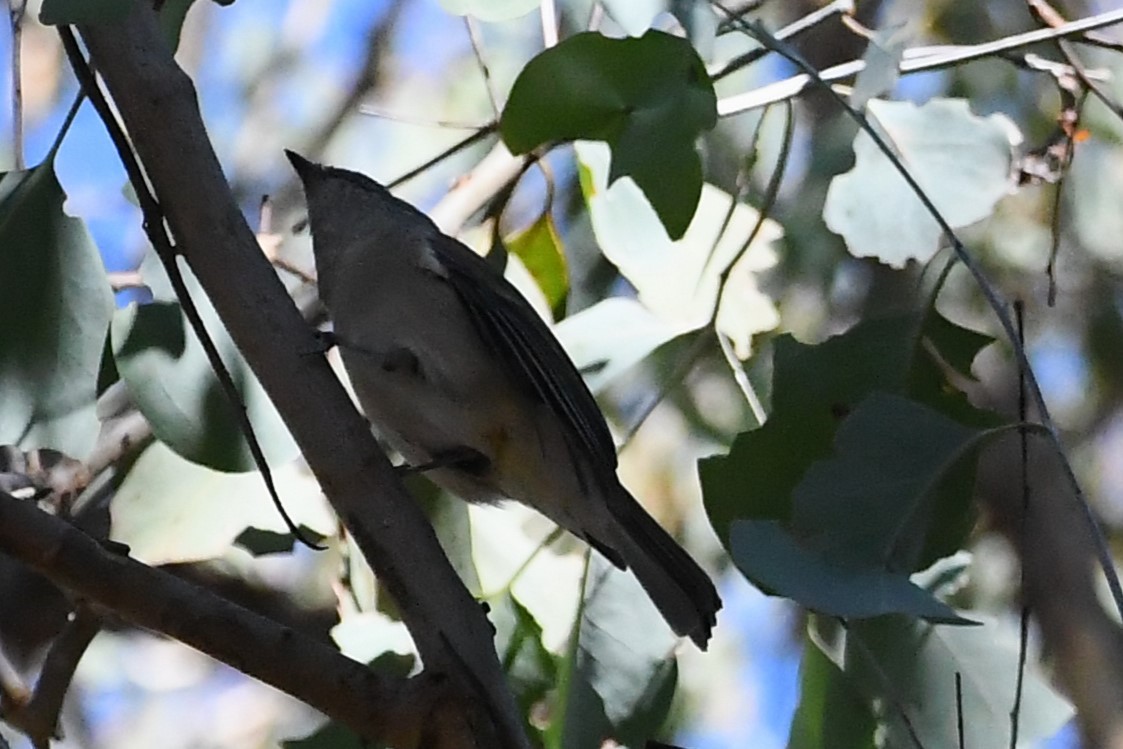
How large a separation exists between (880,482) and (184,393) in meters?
0.58

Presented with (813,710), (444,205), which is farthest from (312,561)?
(813,710)

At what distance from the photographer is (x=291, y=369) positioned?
1.03 metres

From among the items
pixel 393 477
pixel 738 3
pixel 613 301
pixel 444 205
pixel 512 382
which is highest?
pixel 738 3

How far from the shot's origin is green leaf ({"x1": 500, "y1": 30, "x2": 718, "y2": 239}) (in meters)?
1.21

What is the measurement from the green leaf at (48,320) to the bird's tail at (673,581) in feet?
1.65

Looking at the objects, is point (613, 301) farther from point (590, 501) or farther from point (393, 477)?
point (393, 477)

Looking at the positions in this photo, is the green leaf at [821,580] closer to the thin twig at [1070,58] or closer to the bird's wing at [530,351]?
the bird's wing at [530,351]

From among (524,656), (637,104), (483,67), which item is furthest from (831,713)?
(483,67)

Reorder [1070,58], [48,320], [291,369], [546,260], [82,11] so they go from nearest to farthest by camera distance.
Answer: [82,11]
[291,369]
[48,320]
[1070,58]
[546,260]

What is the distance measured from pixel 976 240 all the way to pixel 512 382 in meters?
1.36

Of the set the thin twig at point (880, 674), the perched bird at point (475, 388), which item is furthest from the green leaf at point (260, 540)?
the thin twig at point (880, 674)

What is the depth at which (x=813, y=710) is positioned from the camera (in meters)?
1.30

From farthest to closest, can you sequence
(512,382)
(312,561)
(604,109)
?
1. (312,561)
2. (512,382)
3. (604,109)

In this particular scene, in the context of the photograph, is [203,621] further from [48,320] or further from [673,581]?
[673,581]
